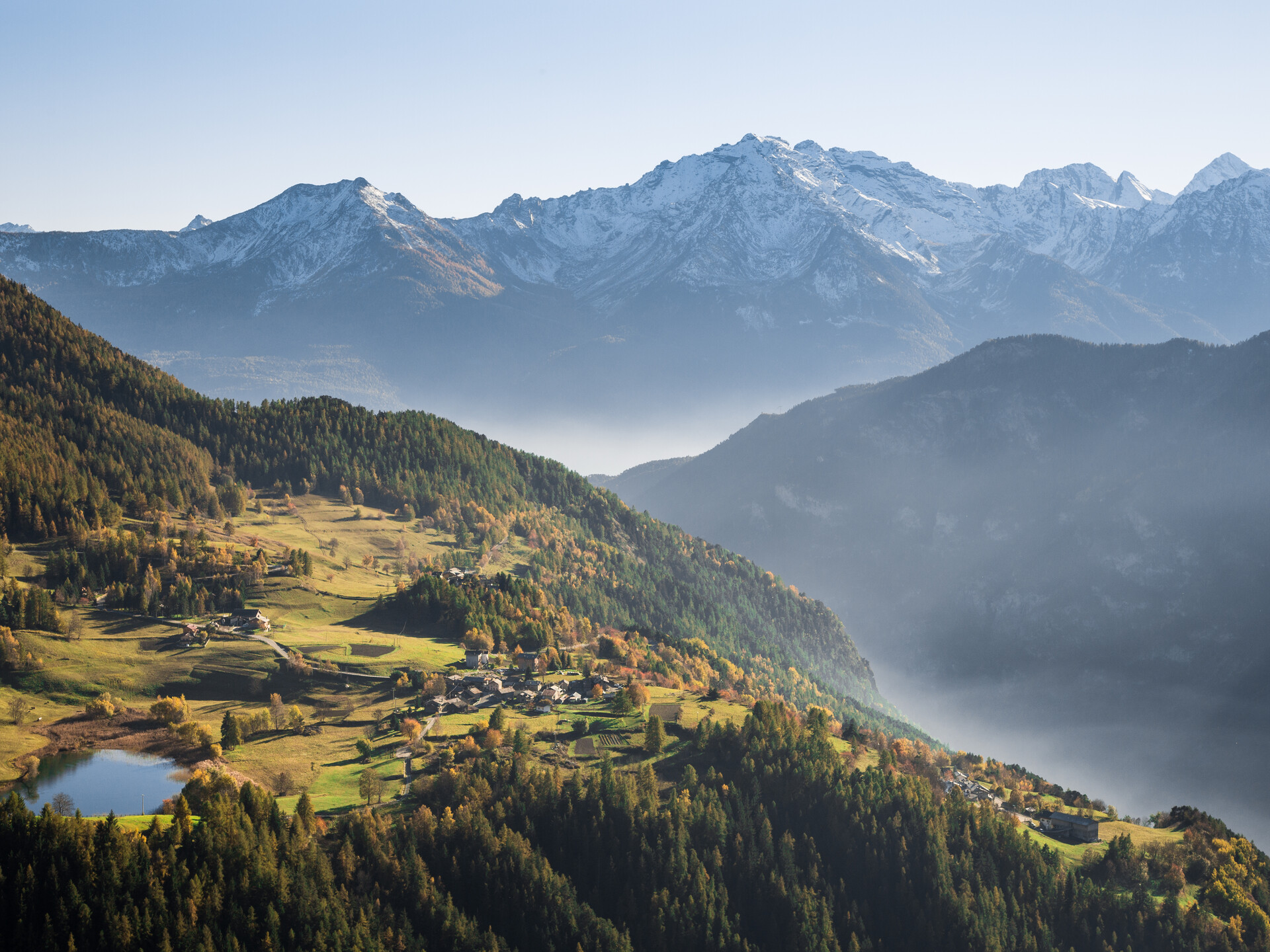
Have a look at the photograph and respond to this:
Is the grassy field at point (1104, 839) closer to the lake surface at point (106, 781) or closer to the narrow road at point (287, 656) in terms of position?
the narrow road at point (287, 656)

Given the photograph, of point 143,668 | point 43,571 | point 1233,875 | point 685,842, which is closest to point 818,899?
point 685,842

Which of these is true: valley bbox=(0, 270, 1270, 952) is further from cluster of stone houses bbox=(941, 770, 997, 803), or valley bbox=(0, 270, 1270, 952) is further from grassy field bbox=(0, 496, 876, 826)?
cluster of stone houses bbox=(941, 770, 997, 803)

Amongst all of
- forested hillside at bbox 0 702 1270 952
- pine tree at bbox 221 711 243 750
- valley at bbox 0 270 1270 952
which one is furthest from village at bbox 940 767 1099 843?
pine tree at bbox 221 711 243 750

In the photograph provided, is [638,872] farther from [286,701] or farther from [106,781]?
[106,781]

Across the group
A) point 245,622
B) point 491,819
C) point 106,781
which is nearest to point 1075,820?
point 491,819

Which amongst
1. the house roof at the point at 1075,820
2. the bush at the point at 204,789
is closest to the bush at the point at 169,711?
the bush at the point at 204,789

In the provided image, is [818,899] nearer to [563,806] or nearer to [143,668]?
[563,806]

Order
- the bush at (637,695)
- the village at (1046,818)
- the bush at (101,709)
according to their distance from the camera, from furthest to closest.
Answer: the bush at (637,695)
the village at (1046,818)
the bush at (101,709)
